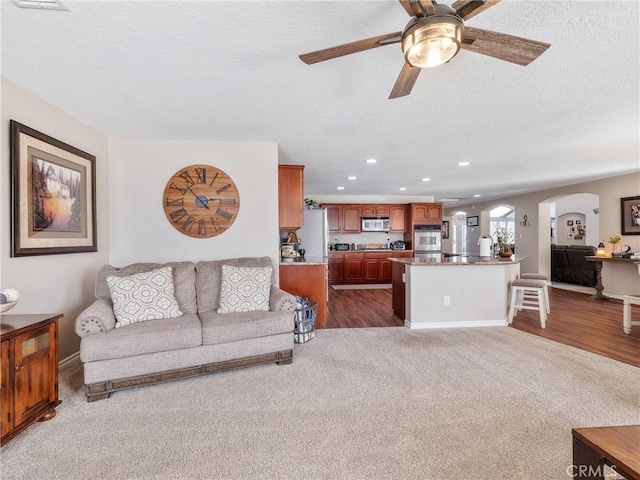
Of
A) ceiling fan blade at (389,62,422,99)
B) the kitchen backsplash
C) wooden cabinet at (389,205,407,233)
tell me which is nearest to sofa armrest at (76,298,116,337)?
ceiling fan blade at (389,62,422,99)

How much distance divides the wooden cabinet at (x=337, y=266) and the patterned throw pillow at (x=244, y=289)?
4452 mm

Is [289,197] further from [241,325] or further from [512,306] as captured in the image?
[512,306]

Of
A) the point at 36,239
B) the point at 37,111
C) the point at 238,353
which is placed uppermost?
the point at 37,111

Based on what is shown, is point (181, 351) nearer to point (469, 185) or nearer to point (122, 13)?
point (122, 13)

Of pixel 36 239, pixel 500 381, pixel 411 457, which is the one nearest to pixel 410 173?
pixel 500 381

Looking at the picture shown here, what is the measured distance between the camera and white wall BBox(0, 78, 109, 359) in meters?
2.28

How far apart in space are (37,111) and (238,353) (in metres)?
2.61

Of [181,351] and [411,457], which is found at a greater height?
[181,351]

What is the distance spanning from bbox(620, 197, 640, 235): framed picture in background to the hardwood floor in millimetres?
1306

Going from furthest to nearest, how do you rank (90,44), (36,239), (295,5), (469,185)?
(469,185) < (36,239) < (90,44) < (295,5)

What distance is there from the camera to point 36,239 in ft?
8.26

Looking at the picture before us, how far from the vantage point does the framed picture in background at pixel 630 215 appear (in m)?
5.50

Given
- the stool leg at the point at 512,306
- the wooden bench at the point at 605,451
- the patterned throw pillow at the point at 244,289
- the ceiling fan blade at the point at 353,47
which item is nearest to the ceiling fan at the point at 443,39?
the ceiling fan blade at the point at 353,47

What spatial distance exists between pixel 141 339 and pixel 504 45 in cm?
294
